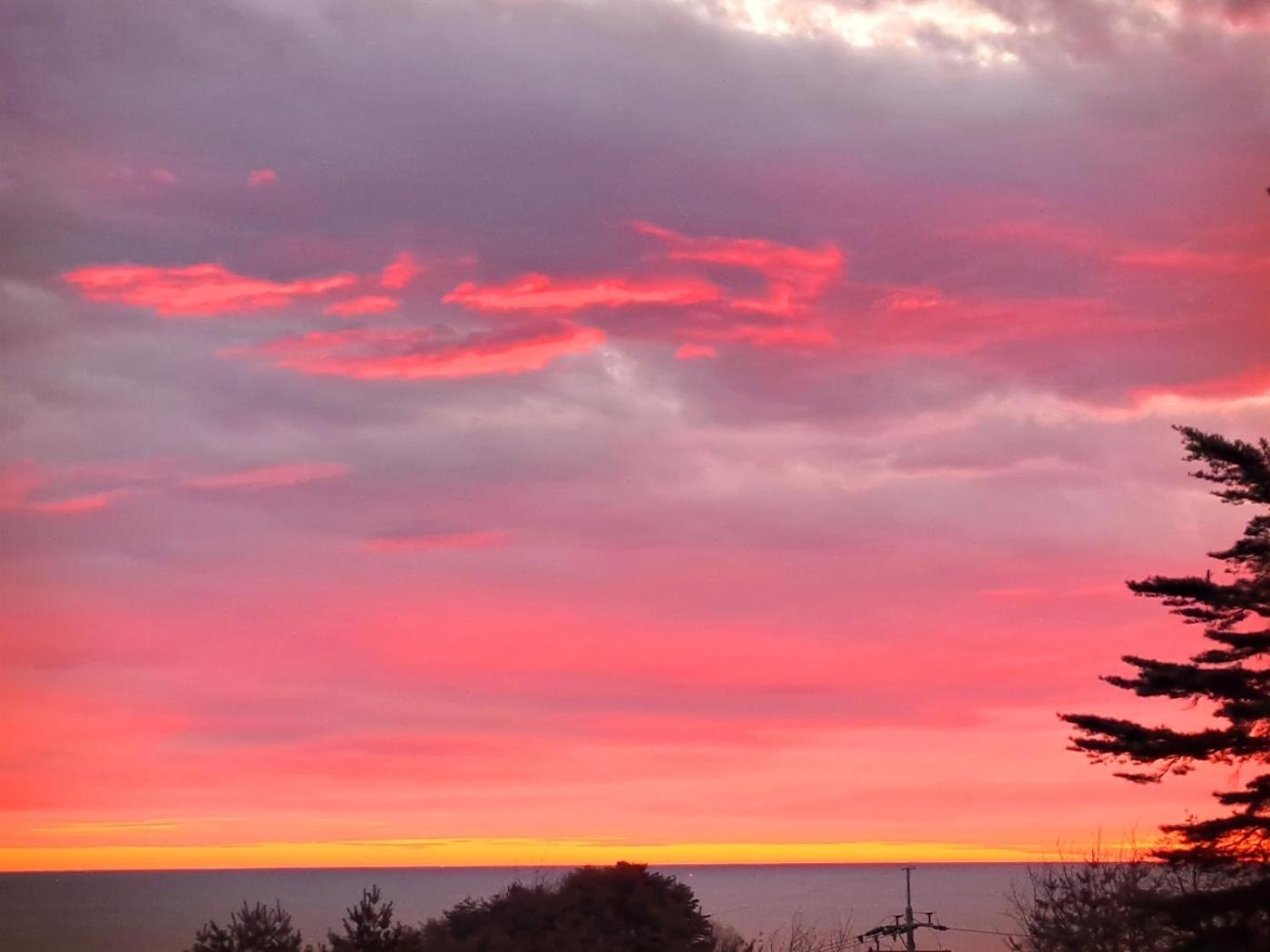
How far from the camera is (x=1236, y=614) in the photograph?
36.7 metres

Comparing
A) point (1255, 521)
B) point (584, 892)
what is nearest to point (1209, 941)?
point (1255, 521)

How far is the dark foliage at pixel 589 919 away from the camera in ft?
170

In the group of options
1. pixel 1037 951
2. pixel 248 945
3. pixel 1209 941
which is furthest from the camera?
pixel 1037 951

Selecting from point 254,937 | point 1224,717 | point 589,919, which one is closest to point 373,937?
point 254,937

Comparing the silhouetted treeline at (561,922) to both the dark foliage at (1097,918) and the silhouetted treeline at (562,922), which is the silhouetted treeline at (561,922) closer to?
the silhouetted treeline at (562,922)

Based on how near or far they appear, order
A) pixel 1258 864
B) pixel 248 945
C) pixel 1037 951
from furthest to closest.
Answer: pixel 1037 951 → pixel 248 945 → pixel 1258 864

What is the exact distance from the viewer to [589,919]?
5275 cm

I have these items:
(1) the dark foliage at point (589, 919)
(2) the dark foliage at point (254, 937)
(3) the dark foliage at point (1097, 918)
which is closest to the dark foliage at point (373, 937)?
(1) the dark foliage at point (589, 919)

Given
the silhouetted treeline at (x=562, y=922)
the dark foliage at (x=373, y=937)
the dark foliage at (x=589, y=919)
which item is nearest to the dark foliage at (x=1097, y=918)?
the silhouetted treeline at (x=562, y=922)

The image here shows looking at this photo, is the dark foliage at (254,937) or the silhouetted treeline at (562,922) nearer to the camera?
the dark foliage at (254,937)

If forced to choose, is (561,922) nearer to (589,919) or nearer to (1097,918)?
(589,919)

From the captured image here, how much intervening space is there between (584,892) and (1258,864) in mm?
25400

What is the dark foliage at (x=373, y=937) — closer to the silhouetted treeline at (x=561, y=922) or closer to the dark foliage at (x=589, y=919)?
the silhouetted treeline at (x=561, y=922)

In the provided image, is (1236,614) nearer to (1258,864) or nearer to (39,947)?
(1258,864)
